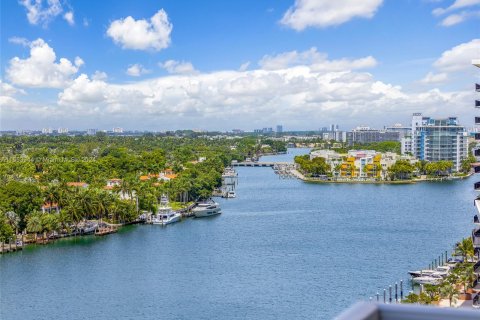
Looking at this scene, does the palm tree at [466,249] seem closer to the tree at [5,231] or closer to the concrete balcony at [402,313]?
the tree at [5,231]

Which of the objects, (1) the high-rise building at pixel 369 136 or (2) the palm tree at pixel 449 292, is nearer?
(2) the palm tree at pixel 449 292

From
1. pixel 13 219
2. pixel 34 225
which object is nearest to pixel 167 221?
pixel 34 225

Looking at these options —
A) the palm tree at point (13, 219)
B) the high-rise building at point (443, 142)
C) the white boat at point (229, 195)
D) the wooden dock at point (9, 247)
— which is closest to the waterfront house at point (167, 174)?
the white boat at point (229, 195)

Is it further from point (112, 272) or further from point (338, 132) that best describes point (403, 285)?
point (338, 132)

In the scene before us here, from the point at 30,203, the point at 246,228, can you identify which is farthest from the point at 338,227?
the point at 30,203

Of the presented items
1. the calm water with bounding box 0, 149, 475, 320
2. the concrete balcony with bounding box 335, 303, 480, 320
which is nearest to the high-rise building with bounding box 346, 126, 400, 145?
the calm water with bounding box 0, 149, 475, 320

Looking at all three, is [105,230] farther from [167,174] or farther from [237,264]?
[167,174]
